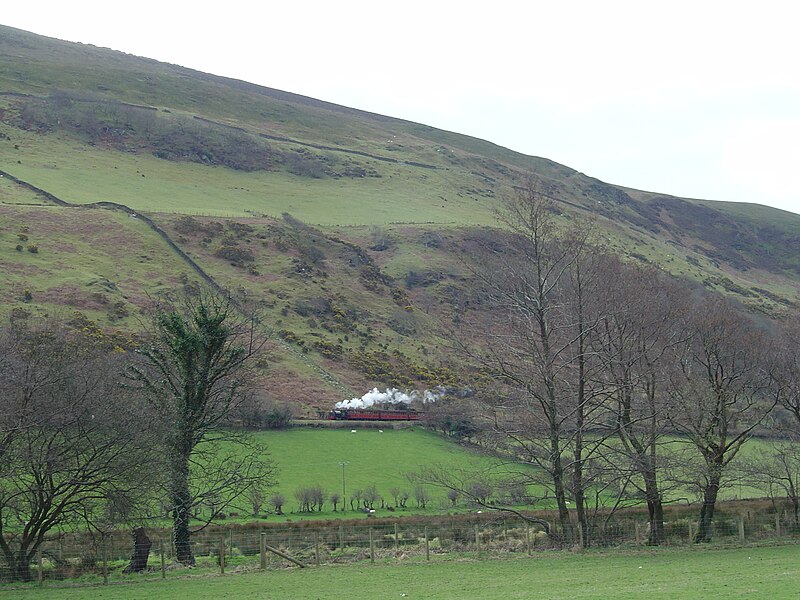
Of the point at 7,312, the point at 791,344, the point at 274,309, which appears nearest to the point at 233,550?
the point at 791,344

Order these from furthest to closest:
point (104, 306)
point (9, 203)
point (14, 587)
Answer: point (9, 203)
point (104, 306)
point (14, 587)

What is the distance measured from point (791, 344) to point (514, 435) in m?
20.0

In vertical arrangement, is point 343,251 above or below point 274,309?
above

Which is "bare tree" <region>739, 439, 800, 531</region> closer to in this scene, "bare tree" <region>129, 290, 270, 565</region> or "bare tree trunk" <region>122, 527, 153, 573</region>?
"bare tree" <region>129, 290, 270, 565</region>

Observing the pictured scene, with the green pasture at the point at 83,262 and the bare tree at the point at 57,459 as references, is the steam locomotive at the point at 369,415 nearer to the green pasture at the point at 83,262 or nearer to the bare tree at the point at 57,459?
the green pasture at the point at 83,262

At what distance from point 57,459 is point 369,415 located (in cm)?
5087

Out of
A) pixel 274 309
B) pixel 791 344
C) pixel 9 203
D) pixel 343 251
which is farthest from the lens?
pixel 343 251

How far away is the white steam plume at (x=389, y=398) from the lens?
260 ft

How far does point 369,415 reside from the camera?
76500 mm

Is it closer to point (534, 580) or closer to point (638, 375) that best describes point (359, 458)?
point (638, 375)

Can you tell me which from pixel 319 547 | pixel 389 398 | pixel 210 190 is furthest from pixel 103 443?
pixel 210 190

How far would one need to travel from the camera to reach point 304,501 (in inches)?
1988

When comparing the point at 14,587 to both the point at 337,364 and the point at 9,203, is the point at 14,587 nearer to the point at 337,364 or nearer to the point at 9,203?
the point at 337,364

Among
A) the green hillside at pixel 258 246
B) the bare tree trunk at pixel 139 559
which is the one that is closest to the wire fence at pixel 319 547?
the bare tree trunk at pixel 139 559
